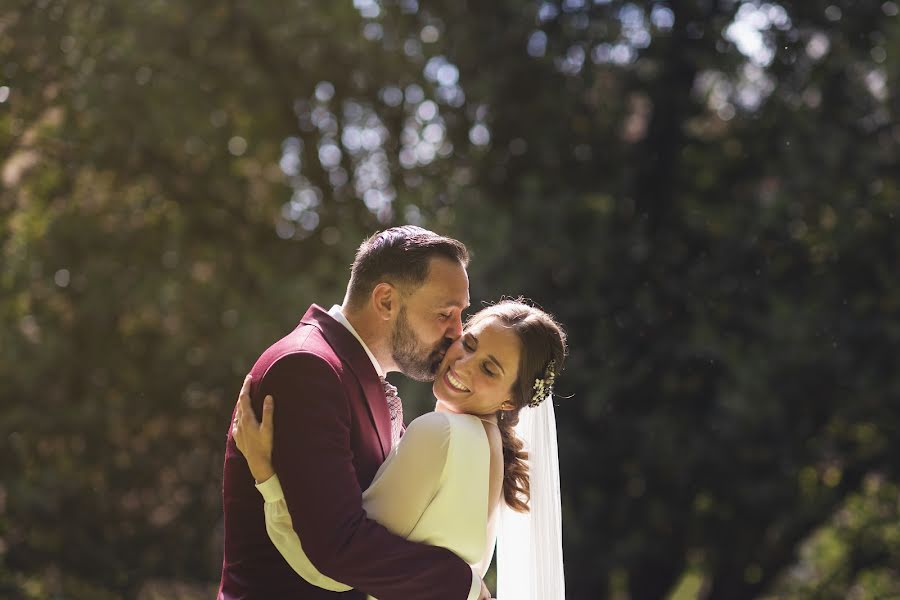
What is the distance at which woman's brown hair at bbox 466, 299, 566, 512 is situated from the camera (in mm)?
2604

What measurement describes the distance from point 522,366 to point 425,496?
520 mm

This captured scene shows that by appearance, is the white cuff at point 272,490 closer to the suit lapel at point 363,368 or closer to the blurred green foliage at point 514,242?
the suit lapel at point 363,368

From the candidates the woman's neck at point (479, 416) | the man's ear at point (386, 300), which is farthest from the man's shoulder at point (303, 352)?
the woman's neck at point (479, 416)

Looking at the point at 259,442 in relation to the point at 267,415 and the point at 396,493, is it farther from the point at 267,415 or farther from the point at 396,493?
the point at 396,493

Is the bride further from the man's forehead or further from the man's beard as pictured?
the man's forehead

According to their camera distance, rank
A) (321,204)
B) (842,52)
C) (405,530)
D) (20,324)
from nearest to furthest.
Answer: (405,530), (842,52), (20,324), (321,204)

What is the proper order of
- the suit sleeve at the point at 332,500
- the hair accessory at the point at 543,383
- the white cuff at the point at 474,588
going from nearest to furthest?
1. the suit sleeve at the point at 332,500
2. the white cuff at the point at 474,588
3. the hair accessory at the point at 543,383

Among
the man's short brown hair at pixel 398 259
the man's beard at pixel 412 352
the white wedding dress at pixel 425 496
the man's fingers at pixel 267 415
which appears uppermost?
the man's short brown hair at pixel 398 259

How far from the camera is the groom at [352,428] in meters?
2.03

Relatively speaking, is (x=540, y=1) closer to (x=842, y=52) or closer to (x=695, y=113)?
(x=695, y=113)

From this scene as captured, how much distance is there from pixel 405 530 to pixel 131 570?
5.47m

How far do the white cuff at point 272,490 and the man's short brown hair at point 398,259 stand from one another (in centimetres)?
52

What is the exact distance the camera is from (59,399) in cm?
692

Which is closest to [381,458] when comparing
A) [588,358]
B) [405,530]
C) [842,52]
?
[405,530]
